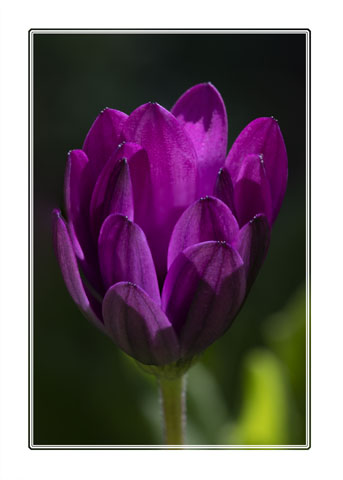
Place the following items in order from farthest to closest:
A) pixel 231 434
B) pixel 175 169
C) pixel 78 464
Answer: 1. pixel 231 434
2. pixel 78 464
3. pixel 175 169

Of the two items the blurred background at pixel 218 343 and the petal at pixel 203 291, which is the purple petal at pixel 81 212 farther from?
the blurred background at pixel 218 343

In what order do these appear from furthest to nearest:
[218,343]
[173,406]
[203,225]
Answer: [218,343] < [173,406] < [203,225]

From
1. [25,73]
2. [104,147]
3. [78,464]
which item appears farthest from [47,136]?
[78,464]

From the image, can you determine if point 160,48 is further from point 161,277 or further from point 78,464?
point 78,464

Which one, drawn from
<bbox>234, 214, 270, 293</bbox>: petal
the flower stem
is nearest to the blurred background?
the flower stem

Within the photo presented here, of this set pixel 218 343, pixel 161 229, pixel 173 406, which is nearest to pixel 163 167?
pixel 161 229

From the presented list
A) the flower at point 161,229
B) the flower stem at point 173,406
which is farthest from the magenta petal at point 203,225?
the flower stem at point 173,406

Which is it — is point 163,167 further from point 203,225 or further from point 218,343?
point 218,343
